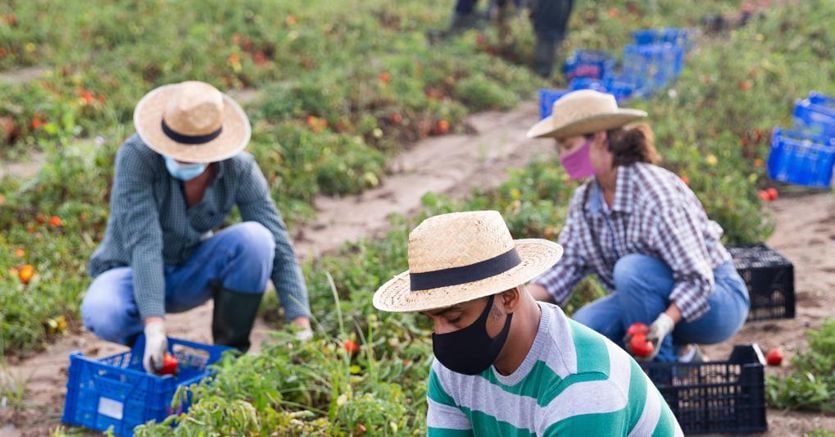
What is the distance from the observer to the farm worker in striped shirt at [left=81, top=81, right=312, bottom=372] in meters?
4.00

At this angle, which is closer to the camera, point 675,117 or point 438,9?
point 675,117

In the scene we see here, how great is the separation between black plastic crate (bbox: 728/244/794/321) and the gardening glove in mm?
1231

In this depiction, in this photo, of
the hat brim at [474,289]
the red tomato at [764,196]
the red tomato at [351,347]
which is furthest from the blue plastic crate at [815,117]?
the hat brim at [474,289]

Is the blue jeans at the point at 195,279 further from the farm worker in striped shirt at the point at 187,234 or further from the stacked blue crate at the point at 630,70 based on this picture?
the stacked blue crate at the point at 630,70

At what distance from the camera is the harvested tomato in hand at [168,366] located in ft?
12.5

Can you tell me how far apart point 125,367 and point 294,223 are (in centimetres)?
269

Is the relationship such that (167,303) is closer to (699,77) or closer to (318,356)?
(318,356)

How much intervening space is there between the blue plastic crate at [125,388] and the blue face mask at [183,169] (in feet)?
2.12

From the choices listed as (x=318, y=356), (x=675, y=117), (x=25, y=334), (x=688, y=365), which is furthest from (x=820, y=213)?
(x=25, y=334)

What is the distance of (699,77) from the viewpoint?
948 cm

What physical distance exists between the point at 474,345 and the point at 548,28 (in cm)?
915

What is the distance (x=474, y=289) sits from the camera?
219 cm

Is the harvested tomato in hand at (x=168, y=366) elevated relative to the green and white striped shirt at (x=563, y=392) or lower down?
lower down

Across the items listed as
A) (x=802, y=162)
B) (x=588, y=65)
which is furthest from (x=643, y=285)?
(x=588, y=65)
